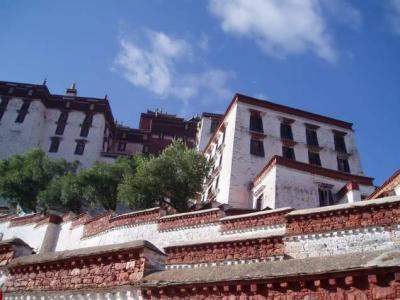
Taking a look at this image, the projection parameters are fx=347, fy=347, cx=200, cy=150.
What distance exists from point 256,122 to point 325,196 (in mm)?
9611

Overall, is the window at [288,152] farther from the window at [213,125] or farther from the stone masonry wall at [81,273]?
the stone masonry wall at [81,273]

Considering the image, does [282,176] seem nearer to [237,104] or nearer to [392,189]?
[392,189]

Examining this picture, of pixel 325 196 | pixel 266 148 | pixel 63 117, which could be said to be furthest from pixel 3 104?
pixel 325 196

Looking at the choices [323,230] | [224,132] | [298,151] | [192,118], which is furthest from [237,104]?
[192,118]

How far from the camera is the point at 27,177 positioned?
29.5 meters

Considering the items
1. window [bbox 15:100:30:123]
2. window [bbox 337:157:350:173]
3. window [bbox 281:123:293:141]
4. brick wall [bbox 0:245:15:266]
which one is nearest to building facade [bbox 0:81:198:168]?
window [bbox 15:100:30:123]

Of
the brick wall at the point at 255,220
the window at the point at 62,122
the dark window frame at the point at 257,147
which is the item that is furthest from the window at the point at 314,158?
the window at the point at 62,122

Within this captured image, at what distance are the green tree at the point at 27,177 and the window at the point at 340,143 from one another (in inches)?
991

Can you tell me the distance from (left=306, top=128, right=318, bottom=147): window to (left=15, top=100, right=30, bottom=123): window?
3455 centimetres

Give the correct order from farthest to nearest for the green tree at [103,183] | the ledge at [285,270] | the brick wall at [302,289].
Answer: the green tree at [103,183], the ledge at [285,270], the brick wall at [302,289]

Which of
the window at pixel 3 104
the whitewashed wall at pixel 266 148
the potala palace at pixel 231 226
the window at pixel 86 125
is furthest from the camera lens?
the window at pixel 86 125

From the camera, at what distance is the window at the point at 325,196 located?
20984mm

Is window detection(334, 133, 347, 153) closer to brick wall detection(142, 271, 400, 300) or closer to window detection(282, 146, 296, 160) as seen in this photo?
window detection(282, 146, 296, 160)

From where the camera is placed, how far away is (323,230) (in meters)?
9.98
